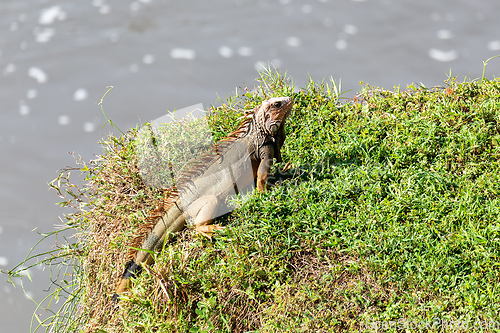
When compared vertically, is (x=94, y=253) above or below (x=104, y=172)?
below

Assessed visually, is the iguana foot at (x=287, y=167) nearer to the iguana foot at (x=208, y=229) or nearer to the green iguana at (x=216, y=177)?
the green iguana at (x=216, y=177)

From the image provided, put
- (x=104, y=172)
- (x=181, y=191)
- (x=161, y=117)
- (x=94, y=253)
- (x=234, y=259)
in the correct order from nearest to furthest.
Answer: (x=234, y=259)
(x=181, y=191)
(x=94, y=253)
(x=104, y=172)
(x=161, y=117)

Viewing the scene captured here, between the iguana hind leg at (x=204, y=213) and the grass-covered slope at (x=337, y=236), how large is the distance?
119mm

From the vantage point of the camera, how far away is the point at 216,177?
5.04m

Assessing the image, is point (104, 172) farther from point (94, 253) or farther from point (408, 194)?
point (408, 194)

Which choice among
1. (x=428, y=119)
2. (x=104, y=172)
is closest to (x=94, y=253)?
(x=104, y=172)

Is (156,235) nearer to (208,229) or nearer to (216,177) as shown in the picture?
(208,229)

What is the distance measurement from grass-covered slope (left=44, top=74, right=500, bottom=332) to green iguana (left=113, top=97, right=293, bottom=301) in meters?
0.16

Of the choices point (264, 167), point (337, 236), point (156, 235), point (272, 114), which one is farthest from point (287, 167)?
point (156, 235)

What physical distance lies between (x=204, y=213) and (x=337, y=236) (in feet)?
4.47

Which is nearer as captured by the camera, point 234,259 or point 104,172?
point 234,259

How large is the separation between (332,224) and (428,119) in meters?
1.95

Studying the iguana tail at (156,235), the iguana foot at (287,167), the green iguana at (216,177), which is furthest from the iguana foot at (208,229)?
the iguana foot at (287,167)

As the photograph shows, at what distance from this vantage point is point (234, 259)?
4.68 metres
